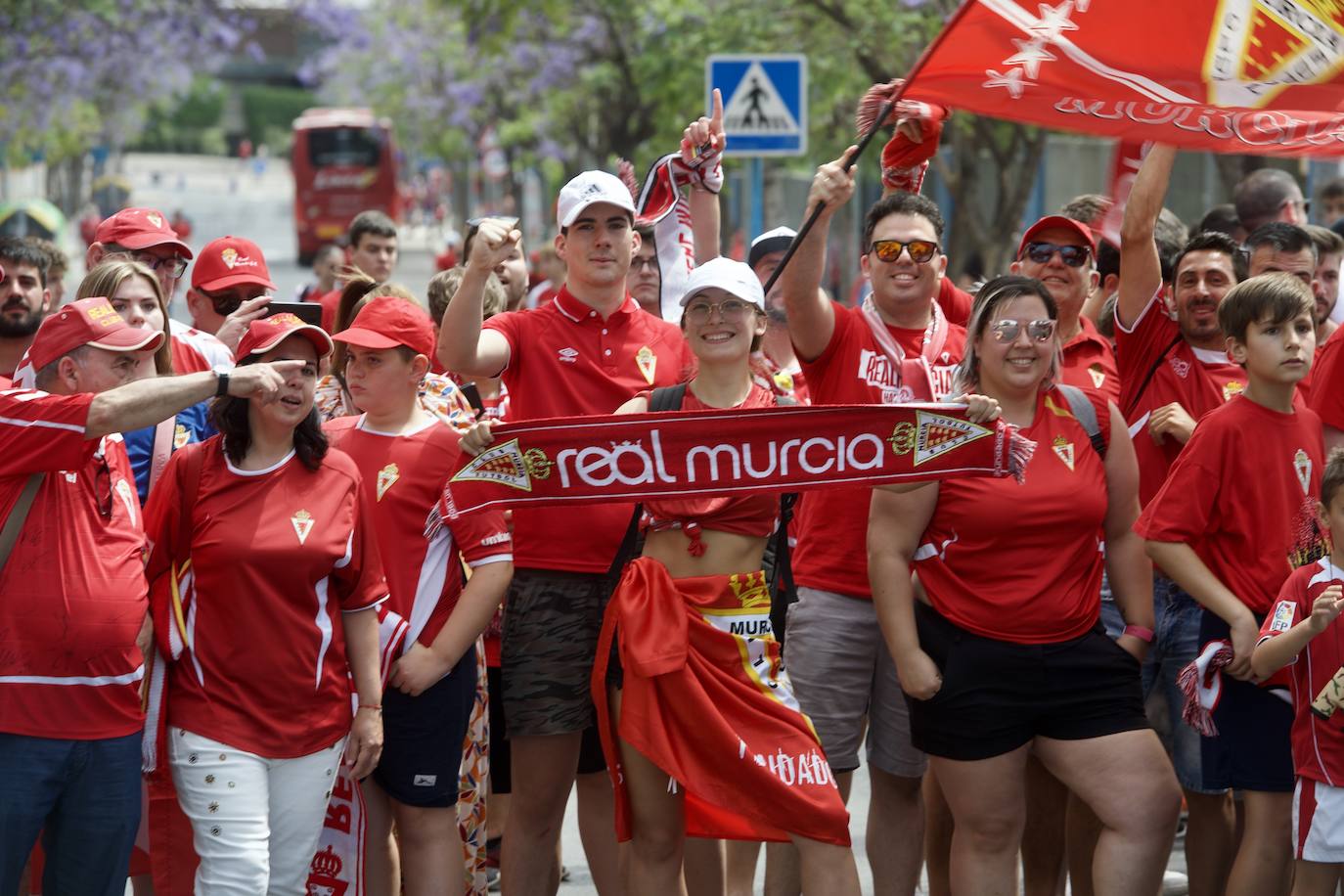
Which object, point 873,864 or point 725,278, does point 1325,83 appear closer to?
point 725,278

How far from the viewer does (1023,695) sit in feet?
17.2

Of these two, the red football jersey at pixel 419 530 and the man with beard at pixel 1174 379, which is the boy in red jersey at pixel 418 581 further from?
the man with beard at pixel 1174 379

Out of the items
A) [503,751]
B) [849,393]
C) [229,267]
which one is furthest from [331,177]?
[849,393]

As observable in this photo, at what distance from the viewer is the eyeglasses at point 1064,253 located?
6.42m

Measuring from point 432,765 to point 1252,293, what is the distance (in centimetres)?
278

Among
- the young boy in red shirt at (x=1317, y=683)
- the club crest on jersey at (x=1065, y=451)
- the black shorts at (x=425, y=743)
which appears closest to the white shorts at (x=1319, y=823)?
the young boy in red shirt at (x=1317, y=683)

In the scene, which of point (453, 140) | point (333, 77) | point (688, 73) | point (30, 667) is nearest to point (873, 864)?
point (30, 667)

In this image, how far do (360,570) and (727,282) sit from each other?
50.5 inches

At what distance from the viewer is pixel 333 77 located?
2712 inches

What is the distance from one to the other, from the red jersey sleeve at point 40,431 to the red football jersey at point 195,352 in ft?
4.60

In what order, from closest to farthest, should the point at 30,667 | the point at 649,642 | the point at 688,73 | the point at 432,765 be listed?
the point at 30,667 → the point at 649,642 → the point at 432,765 → the point at 688,73

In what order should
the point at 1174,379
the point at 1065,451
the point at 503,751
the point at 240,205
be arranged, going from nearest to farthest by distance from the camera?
the point at 1065,451
the point at 1174,379
the point at 503,751
the point at 240,205

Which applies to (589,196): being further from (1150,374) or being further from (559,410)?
(1150,374)

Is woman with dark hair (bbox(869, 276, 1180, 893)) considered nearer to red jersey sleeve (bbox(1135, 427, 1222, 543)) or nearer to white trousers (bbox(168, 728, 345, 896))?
red jersey sleeve (bbox(1135, 427, 1222, 543))
